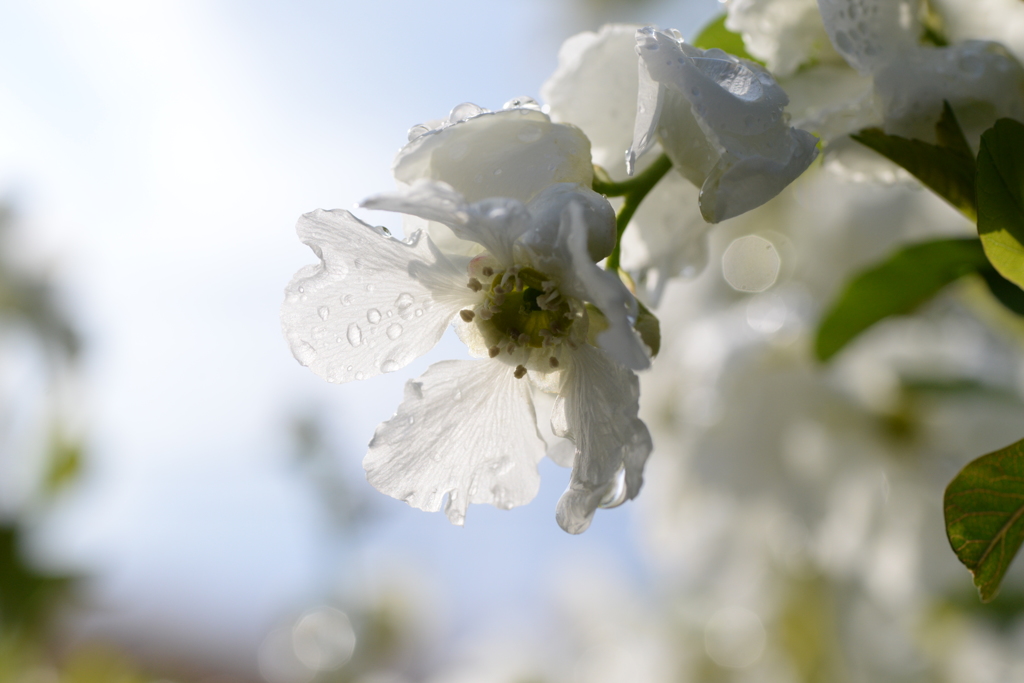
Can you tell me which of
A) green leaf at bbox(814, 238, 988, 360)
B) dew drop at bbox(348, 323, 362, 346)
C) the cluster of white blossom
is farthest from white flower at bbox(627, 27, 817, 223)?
green leaf at bbox(814, 238, 988, 360)

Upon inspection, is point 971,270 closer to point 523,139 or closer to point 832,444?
point 523,139

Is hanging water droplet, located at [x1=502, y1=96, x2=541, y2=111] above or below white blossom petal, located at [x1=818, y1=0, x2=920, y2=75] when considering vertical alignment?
above

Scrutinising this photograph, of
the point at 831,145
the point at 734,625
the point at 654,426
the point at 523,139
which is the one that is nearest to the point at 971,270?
the point at 831,145

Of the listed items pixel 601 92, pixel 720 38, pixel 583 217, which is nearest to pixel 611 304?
pixel 583 217

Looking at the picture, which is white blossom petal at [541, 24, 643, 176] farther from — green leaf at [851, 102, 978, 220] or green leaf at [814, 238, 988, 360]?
green leaf at [814, 238, 988, 360]

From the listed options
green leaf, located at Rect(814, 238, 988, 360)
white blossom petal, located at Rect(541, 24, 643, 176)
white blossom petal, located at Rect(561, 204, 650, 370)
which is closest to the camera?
white blossom petal, located at Rect(561, 204, 650, 370)
